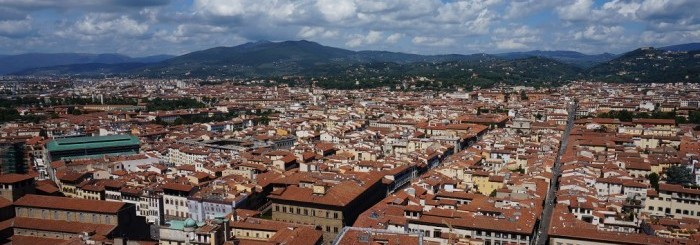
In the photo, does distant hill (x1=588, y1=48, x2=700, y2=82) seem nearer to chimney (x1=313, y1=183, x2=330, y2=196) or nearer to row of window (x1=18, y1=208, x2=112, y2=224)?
chimney (x1=313, y1=183, x2=330, y2=196)

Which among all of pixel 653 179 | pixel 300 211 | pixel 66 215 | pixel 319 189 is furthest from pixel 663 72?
pixel 66 215

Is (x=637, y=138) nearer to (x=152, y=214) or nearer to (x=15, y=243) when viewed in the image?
(x=152, y=214)

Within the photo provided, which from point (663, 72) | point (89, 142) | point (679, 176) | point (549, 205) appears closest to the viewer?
point (549, 205)

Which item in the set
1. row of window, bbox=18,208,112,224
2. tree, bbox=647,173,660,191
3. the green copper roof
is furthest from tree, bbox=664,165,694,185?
the green copper roof

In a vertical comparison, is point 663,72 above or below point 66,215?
above

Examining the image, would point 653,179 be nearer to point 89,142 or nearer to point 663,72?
point 89,142

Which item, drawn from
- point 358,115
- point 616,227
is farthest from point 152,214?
point 358,115
